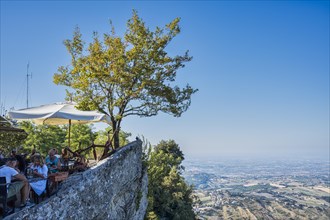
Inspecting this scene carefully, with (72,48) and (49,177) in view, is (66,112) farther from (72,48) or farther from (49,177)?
(72,48)

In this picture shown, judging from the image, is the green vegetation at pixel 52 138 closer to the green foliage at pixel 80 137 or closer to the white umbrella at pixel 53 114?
the green foliage at pixel 80 137

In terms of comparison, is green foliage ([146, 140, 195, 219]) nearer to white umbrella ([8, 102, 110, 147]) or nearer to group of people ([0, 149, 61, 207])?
white umbrella ([8, 102, 110, 147])

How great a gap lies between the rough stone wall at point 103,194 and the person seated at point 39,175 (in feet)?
1.49

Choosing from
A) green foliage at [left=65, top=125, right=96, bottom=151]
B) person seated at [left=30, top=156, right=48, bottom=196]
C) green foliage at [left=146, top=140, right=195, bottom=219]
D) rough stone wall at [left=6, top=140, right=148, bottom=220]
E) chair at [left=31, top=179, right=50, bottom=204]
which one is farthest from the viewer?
green foliage at [left=65, top=125, right=96, bottom=151]

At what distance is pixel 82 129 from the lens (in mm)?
25938

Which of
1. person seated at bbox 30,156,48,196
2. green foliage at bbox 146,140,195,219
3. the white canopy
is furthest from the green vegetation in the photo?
person seated at bbox 30,156,48,196

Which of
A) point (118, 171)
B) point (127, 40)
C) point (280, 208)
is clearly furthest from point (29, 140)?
point (280, 208)

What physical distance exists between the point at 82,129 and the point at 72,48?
497 inches

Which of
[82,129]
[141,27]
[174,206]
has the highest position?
[141,27]

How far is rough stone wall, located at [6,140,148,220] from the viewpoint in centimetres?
670

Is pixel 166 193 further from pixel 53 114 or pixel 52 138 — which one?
pixel 53 114

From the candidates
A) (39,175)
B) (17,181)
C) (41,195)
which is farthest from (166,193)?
(17,181)

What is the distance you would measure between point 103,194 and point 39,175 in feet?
7.54

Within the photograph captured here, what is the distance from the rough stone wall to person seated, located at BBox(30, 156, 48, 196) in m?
0.45
